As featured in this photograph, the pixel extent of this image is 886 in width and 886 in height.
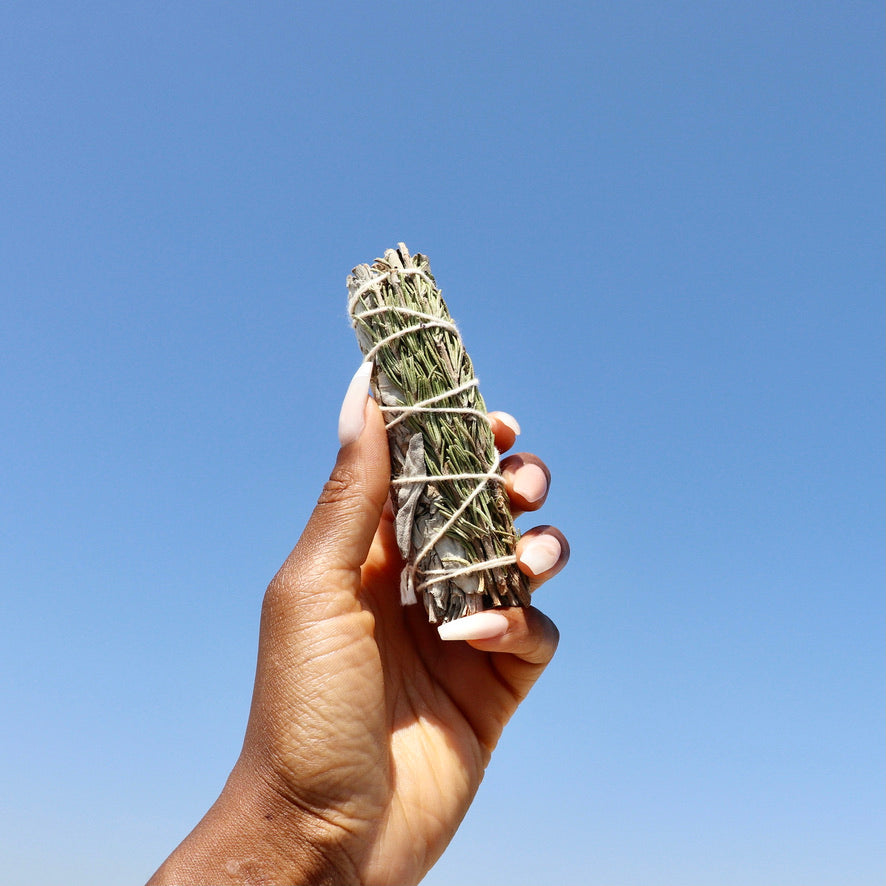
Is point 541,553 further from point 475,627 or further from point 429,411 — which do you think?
point 429,411

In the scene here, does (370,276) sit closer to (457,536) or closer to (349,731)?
(457,536)

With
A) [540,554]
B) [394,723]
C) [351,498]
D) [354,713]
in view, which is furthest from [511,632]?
[351,498]

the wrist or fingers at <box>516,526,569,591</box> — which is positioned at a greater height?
fingers at <box>516,526,569,591</box>

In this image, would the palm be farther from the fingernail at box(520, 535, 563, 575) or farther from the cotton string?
the fingernail at box(520, 535, 563, 575)

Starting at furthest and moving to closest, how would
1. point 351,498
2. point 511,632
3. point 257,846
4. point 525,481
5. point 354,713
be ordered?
point 525,481
point 511,632
point 351,498
point 354,713
point 257,846

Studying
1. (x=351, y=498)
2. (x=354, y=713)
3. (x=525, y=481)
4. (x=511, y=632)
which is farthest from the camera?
(x=525, y=481)

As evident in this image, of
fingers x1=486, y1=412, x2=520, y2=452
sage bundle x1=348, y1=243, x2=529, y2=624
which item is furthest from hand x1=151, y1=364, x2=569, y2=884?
fingers x1=486, y1=412, x2=520, y2=452
